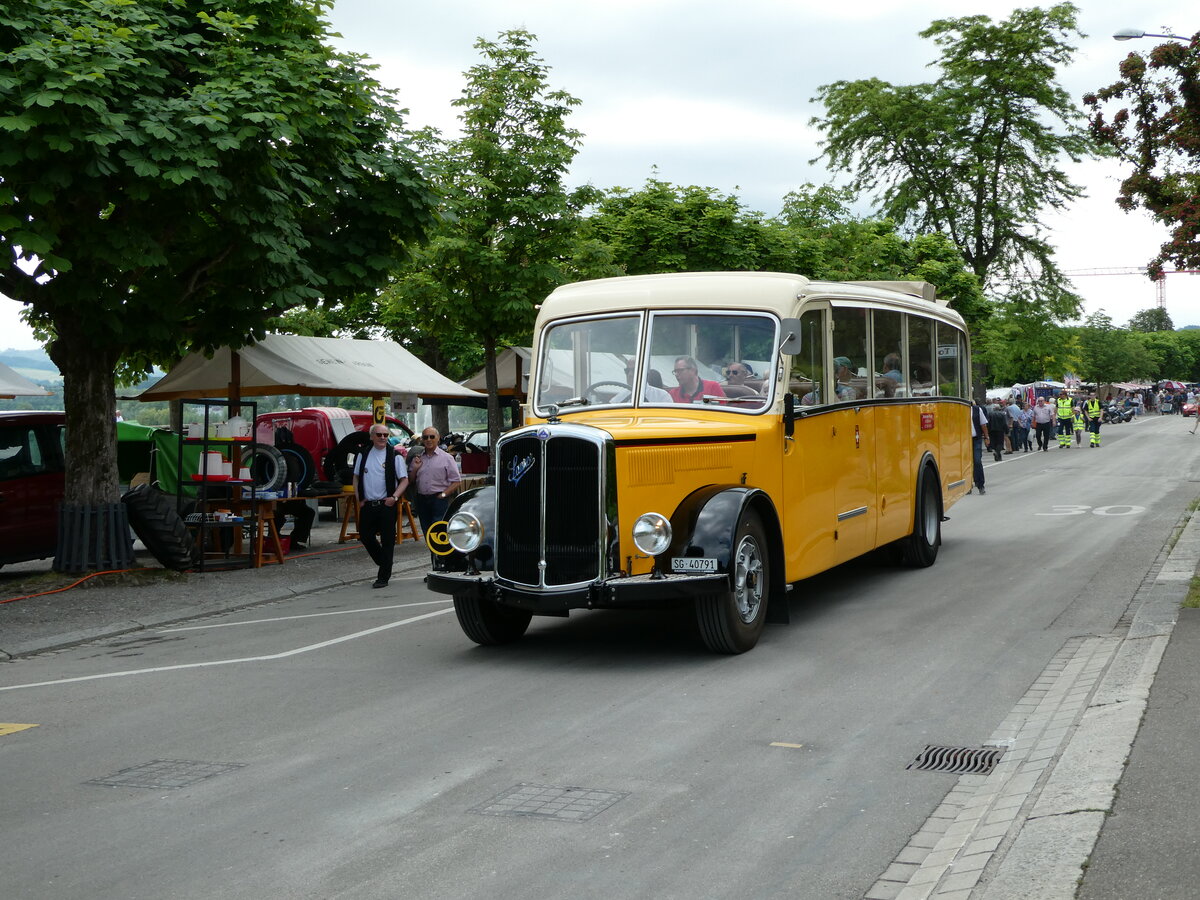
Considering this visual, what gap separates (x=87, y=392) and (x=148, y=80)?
12.5 ft


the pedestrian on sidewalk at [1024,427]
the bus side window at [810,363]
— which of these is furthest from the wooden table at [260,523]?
the pedestrian on sidewalk at [1024,427]

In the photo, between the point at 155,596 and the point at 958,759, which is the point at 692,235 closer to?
the point at 155,596

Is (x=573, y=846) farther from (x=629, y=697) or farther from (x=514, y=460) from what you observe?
(x=514, y=460)

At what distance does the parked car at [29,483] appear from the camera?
1562cm

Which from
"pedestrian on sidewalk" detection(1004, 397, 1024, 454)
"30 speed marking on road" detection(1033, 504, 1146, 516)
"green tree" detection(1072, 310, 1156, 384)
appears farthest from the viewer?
"green tree" detection(1072, 310, 1156, 384)

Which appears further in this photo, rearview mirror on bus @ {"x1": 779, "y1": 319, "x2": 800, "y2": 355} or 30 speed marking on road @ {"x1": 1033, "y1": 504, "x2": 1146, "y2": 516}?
30 speed marking on road @ {"x1": 1033, "y1": 504, "x2": 1146, "y2": 516}

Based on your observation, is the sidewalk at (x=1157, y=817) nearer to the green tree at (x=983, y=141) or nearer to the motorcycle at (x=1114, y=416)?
the green tree at (x=983, y=141)

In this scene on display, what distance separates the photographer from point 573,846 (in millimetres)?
5090

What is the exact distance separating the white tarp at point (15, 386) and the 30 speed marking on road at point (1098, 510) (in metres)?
16.6

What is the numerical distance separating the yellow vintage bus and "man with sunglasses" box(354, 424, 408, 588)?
3.88m

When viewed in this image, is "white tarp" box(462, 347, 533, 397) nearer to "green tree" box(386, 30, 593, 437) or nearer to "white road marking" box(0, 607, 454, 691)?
"green tree" box(386, 30, 593, 437)

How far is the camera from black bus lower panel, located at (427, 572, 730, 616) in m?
8.40

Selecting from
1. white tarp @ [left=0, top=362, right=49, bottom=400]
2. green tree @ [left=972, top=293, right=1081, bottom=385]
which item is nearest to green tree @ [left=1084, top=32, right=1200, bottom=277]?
white tarp @ [left=0, top=362, right=49, bottom=400]

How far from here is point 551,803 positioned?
5.67 metres
